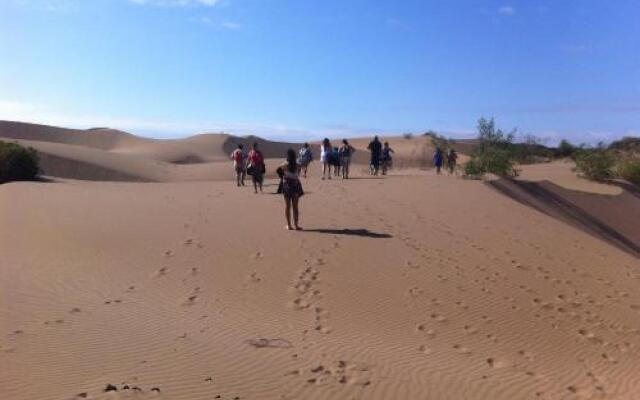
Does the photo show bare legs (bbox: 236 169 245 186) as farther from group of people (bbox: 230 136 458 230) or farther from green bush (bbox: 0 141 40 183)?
green bush (bbox: 0 141 40 183)

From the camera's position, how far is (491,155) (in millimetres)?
26000

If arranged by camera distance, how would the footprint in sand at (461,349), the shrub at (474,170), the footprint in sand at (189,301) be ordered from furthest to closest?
the shrub at (474,170), the footprint in sand at (189,301), the footprint in sand at (461,349)

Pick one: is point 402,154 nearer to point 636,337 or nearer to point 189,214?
point 189,214

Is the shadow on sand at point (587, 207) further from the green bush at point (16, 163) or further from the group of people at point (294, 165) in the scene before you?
the green bush at point (16, 163)

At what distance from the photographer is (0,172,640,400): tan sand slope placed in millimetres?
6176

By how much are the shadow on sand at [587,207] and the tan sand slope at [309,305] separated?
476cm

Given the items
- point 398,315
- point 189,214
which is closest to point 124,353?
point 398,315

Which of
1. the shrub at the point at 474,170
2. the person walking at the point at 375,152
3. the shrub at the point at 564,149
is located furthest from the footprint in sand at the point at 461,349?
the shrub at the point at 564,149

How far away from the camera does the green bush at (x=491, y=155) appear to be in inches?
984

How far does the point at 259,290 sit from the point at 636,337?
5.34 m

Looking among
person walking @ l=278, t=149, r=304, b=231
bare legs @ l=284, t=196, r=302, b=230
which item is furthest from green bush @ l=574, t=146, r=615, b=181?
person walking @ l=278, t=149, r=304, b=231

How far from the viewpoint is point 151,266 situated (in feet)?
34.2

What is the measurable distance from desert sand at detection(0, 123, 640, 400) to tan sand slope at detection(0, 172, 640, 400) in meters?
0.03

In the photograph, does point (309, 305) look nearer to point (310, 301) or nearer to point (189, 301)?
point (310, 301)
